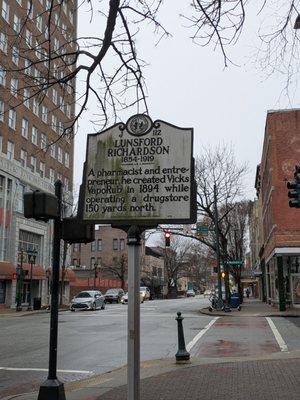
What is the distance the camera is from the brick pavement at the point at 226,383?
803cm

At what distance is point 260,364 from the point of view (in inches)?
438

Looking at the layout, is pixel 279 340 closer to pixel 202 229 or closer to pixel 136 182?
pixel 136 182

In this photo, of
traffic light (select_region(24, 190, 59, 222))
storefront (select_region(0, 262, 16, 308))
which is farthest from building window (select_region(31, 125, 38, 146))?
traffic light (select_region(24, 190, 59, 222))

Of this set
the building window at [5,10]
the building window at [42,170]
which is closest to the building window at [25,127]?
the building window at [42,170]

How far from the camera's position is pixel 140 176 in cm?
582

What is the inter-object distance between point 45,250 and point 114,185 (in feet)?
166

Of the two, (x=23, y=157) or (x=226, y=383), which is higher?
(x=23, y=157)

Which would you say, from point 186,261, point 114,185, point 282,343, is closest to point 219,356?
point 282,343

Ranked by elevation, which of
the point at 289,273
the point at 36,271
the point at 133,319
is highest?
the point at 36,271

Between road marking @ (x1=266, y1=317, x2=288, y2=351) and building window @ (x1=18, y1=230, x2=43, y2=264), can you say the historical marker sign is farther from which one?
building window @ (x1=18, y1=230, x2=43, y2=264)

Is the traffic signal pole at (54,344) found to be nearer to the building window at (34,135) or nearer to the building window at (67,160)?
the building window at (34,135)

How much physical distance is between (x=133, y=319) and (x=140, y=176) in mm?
1523

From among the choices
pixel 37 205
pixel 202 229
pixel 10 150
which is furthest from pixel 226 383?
pixel 10 150

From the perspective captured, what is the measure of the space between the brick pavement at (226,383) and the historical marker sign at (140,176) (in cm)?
356
